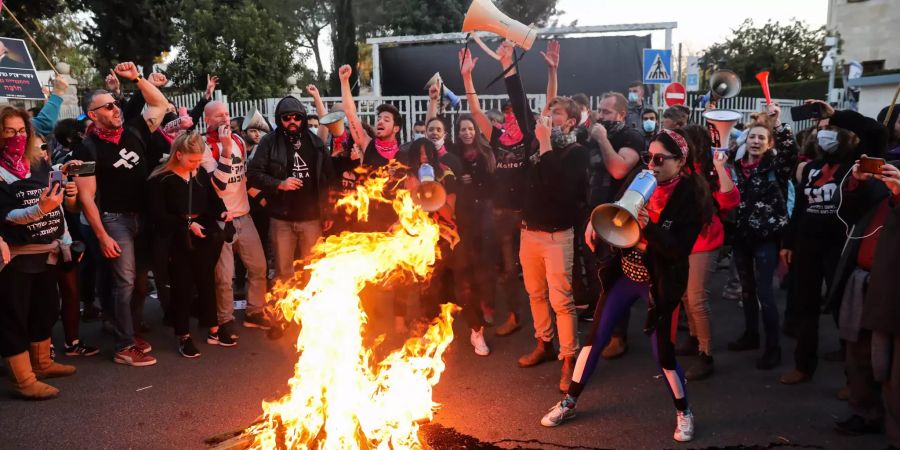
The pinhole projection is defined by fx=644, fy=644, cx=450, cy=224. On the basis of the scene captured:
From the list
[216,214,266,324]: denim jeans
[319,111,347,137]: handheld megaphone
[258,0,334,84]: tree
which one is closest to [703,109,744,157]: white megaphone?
[319,111,347,137]: handheld megaphone

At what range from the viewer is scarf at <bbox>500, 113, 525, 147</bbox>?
252 inches

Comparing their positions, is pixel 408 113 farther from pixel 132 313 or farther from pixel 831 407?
pixel 831 407

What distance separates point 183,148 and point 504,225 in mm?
3307

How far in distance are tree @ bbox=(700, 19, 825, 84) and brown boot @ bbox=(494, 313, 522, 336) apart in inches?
920

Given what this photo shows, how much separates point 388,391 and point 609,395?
191cm

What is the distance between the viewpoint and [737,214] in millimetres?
5887

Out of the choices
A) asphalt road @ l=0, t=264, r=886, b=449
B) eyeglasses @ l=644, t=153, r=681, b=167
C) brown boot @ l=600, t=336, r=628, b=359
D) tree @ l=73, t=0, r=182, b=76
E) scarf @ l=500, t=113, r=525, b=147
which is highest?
tree @ l=73, t=0, r=182, b=76

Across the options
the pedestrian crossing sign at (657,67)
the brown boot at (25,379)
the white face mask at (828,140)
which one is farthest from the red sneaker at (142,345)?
the pedestrian crossing sign at (657,67)

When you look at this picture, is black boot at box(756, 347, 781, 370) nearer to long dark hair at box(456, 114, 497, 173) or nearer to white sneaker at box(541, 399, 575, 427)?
white sneaker at box(541, 399, 575, 427)

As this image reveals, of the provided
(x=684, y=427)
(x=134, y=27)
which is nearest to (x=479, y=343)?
(x=684, y=427)

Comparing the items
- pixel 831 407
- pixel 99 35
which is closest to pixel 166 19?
pixel 99 35

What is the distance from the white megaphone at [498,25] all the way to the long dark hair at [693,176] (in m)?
1.81

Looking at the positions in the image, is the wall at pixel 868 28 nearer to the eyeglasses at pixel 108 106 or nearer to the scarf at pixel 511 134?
the scarf at pixel 511 134

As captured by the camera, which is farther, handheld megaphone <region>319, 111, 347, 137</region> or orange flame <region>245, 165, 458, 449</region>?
handheld megaphone <region>319, 111, 347, 137</region>
